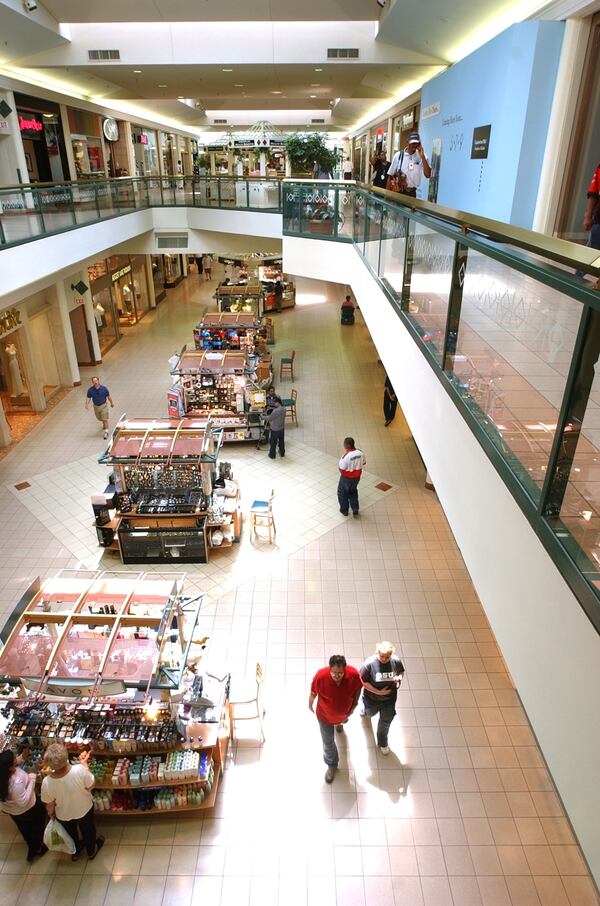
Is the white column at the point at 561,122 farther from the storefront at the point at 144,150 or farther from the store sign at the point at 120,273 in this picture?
the storefront at the point at 144,150

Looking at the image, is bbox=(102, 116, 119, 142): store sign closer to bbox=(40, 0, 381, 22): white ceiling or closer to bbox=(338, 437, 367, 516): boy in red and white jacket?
bbox=(40, 0, 381, 22): white ceiling

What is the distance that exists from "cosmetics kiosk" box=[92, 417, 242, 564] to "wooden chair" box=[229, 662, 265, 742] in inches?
110

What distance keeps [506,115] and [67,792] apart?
9369 mm

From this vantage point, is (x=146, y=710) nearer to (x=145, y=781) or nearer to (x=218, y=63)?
(x=145, y=781)

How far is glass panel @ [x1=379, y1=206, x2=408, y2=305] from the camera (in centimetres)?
575

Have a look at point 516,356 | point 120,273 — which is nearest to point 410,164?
point 516,356

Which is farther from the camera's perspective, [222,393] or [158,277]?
[158,277]

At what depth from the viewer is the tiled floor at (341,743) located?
460cm

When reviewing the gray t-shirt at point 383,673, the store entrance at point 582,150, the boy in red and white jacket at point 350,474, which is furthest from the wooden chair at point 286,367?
the gray t-shirt at point 383,673

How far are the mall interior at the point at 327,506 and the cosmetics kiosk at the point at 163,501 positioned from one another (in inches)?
2.3

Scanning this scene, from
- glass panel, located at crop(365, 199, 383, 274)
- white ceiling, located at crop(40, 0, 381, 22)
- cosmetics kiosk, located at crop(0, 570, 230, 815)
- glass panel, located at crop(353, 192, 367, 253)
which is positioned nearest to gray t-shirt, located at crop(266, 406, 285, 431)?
glass panel, located at crop(353, 192, 367, 253)

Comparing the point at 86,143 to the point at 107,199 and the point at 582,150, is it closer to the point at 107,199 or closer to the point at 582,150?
the point at 107,199

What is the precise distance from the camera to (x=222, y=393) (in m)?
12.6

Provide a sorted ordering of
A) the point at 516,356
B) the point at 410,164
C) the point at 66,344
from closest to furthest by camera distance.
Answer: the point at 516,356
the point at 410,164
the point at 66,344
